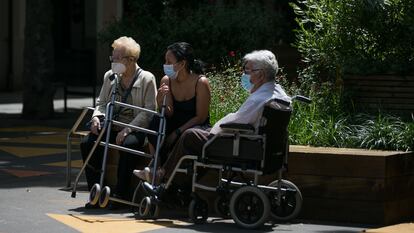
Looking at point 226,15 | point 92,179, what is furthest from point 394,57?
point 226,15

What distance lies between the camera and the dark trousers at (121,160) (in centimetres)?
988

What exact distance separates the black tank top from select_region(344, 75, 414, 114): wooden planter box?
1956 millimetres

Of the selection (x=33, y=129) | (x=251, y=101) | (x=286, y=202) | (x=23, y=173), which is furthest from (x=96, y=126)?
(x=33, y=129)

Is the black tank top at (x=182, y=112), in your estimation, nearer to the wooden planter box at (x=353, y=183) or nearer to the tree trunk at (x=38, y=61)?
the wooden planter box at (x=353, y=183)

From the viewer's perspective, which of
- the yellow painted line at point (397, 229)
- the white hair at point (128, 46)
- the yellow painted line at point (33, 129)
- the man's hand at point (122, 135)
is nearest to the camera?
the yellow painted line at point (397, 229)

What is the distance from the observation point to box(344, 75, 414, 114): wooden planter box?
10828 millimetres

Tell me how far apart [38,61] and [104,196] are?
1006cm

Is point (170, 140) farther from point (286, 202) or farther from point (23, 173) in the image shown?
point (23, 173)

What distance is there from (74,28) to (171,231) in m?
23.6

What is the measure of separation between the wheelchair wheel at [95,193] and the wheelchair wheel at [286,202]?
1.53 m

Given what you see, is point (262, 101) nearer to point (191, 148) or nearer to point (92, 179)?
point (191, 148)

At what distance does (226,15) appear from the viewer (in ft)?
57.1

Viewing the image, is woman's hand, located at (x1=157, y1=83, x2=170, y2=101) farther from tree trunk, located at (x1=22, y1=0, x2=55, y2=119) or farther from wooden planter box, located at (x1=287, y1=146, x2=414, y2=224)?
tree trunk, located at (x1=22, y1=0, x2=55, y2=119)

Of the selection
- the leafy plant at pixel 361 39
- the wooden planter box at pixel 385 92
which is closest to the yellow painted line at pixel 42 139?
the leafy plant at pixel 361 39
